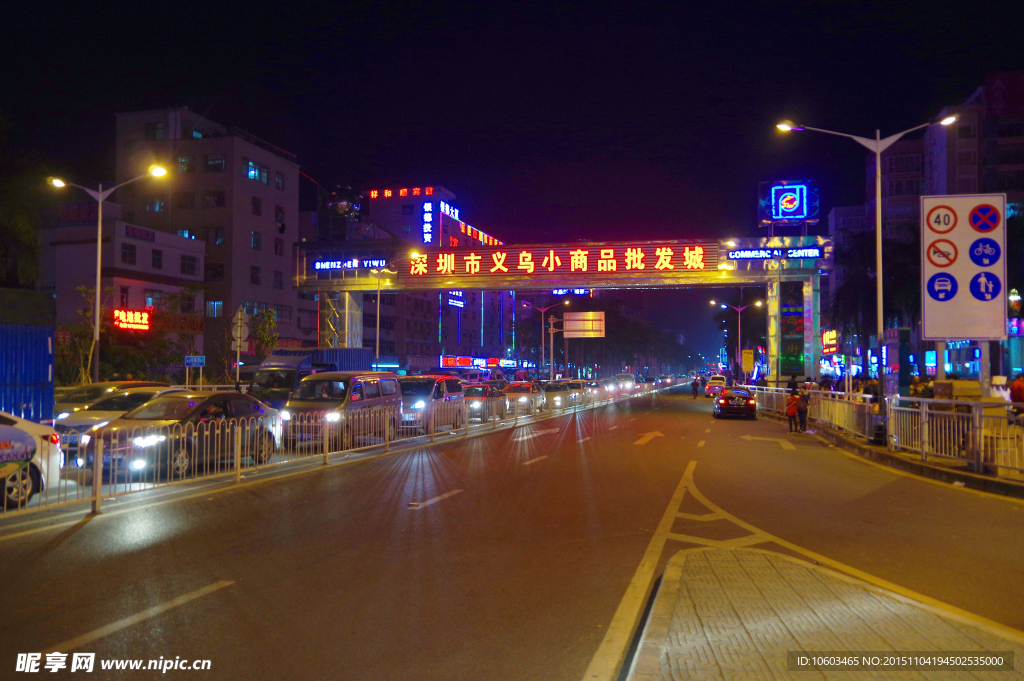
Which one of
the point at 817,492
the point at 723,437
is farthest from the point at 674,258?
the point at 817,492

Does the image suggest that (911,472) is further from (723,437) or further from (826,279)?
(826,279)

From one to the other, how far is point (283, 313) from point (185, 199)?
11600 mm

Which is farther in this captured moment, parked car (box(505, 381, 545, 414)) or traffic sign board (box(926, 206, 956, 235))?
parked car (box(505, 381, 545, 414))

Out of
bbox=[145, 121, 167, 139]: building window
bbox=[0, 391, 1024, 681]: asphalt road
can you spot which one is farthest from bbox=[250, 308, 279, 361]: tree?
bbox=[0, 391, 1024, 681]: asphalt road

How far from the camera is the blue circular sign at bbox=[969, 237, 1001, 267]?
14.6 meters

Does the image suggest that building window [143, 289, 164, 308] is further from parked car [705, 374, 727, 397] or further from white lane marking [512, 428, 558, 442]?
parked car [705, 374, 727, 397]

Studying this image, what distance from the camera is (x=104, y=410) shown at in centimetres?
1619

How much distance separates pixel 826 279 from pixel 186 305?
85199 millimetres

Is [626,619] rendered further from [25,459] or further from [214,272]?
[214,272]

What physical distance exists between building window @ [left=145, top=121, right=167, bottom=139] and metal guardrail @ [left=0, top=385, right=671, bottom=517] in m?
49.7

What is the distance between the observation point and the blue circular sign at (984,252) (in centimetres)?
1464

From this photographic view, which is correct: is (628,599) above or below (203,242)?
below

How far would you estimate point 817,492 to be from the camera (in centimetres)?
1189

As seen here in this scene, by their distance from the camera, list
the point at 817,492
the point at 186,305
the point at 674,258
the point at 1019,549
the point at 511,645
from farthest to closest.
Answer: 1. the point at 186,305
2. the point at 674,258
3. the point at 817,492
4. the point at 1019,549
5. the point at 511,645
